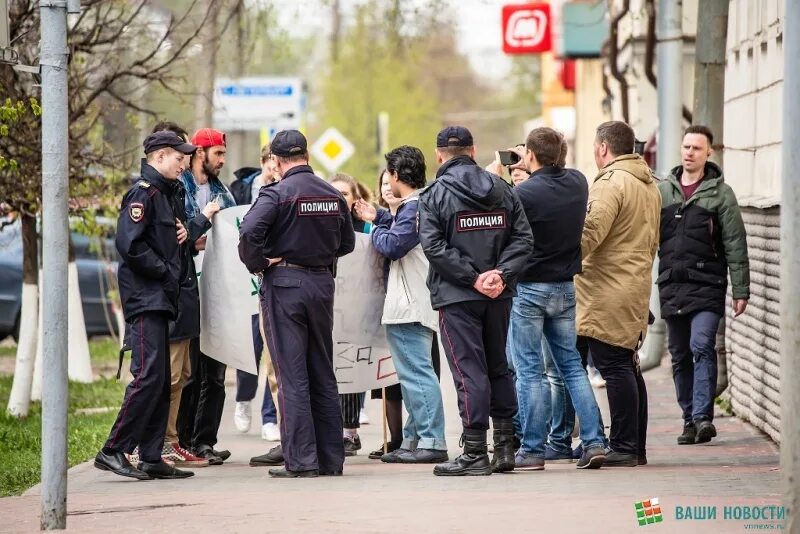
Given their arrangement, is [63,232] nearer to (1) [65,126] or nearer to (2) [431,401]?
(1) [65,126]

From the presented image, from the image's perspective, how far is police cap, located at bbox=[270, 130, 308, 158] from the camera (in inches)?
358

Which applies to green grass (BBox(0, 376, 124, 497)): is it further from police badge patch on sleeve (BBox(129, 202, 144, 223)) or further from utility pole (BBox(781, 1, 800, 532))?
utility pole (BBox(781, 1, 800, 532))

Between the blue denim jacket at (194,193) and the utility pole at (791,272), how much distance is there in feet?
15.7

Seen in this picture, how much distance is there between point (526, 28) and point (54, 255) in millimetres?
22648

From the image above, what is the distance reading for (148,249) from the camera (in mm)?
8953

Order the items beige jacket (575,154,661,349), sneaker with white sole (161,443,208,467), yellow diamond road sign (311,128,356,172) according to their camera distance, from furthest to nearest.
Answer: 1. yellow diamond road sign (311,128,356,172)
2. sneaker with white sole (161,443,208,467)
3. beige jacket (575,154,661,349)

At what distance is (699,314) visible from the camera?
412 inches

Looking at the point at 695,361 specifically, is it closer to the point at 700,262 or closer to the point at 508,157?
the point at 700,262

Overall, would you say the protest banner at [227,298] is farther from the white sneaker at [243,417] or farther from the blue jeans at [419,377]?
the white sneaker at [243,417]

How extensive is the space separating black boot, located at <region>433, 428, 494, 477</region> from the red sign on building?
2027 centimetres

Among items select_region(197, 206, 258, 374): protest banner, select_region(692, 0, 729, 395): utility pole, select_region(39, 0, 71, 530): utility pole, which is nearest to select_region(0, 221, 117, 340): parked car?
select_region(692, 0, 729, 395): utility pole

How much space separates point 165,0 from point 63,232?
57.0 ft

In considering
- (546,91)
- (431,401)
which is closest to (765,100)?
(431,401)

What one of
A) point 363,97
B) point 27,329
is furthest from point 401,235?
point 363,97
